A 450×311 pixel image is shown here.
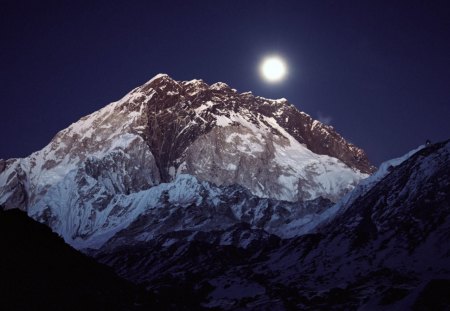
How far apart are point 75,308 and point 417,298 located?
85.1 metres

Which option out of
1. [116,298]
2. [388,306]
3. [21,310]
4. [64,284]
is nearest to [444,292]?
[388,306]

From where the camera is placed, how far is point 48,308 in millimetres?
94812

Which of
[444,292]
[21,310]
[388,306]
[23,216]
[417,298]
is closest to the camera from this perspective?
[21,310]

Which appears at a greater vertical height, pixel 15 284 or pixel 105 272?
pixel 105 272

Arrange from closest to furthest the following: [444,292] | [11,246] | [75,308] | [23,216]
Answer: [75,308], [11,246], [23,216], [444,292]

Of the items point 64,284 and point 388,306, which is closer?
point 64,284

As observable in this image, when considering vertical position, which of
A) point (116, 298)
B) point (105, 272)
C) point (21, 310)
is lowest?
point (21, 310)

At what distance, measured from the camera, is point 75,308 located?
323 feet

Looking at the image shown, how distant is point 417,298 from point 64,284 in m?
83.5

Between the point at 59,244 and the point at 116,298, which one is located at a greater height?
the point at 59,244

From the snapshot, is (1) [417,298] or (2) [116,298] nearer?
(2) [116,298]

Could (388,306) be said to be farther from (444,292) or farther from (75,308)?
(75,308)

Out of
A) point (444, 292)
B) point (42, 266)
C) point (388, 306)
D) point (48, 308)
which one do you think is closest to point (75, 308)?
point (48, 308)

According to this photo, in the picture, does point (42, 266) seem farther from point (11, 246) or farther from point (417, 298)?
point (417, 298)
